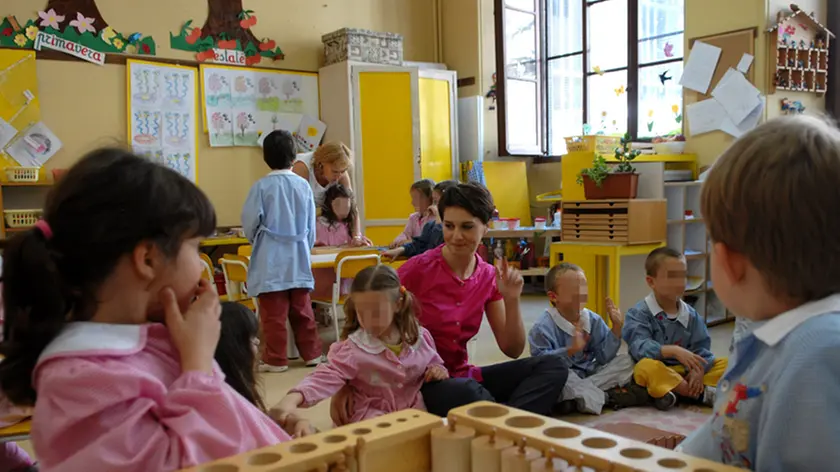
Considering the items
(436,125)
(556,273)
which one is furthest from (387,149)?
(556,273)

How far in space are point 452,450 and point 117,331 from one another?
1.51 ft

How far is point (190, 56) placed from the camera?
5863 millimetres

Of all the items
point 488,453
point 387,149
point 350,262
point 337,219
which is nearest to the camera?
point 488,453

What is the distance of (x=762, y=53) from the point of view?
473 cm

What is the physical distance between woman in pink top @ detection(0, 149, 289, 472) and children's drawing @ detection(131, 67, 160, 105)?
5120mm

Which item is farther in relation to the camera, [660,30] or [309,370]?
[660,30]

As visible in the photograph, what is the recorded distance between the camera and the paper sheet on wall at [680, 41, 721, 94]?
4980 mm

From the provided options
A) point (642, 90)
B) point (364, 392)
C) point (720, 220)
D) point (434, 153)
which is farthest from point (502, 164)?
point (720, 220)

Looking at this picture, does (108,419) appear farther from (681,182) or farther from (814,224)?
(681,182)

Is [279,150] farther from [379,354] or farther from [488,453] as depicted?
[488,453]

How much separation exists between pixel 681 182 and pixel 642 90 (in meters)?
1.70

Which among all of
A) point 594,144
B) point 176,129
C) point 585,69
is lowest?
point 594,144

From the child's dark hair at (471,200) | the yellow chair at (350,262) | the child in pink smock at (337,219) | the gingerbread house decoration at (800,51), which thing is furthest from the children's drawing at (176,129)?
the gingerbread house decoration at (800,51)

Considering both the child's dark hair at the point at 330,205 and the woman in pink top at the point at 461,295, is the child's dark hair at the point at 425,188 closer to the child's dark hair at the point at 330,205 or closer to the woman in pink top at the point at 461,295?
the child's dark hair at the point at 330,205
